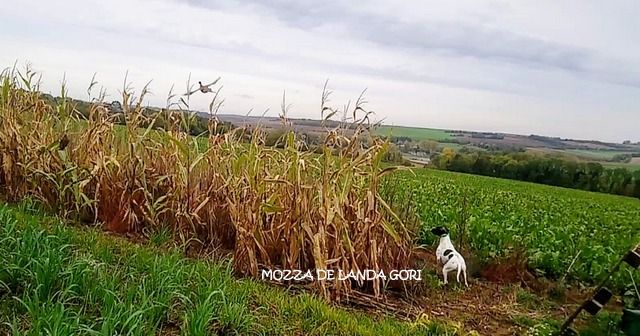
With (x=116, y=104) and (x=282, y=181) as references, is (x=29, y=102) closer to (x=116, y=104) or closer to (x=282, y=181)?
(x=116, y=104)

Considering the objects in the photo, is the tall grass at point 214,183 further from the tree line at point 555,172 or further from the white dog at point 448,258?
the tree line at point 555,172

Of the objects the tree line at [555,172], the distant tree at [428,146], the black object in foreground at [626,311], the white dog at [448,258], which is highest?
the distant tree at [428,146]

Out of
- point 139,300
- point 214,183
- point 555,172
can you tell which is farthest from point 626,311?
point 555,172

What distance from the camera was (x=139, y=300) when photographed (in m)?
2.62

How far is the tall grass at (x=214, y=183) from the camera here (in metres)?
3.86

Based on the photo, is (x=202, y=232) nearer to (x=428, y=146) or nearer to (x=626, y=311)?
(x=428, y=146)

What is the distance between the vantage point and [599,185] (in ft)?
89.8

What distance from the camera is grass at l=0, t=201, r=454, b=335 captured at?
2.32 metres

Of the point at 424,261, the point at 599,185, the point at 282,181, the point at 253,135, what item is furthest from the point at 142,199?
the point at 599,185

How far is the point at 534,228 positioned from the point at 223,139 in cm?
530

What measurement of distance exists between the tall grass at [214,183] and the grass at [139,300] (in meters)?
0.51

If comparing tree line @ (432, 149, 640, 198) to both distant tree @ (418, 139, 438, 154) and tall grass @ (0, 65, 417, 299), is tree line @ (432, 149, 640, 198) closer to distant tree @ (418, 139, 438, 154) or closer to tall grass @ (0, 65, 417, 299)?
distant tree @ (418, 139, 438, 154)

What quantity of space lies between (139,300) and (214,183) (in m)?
1.96

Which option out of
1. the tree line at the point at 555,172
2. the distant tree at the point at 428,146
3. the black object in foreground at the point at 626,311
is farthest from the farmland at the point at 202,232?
the tree line at the point at 555,172
